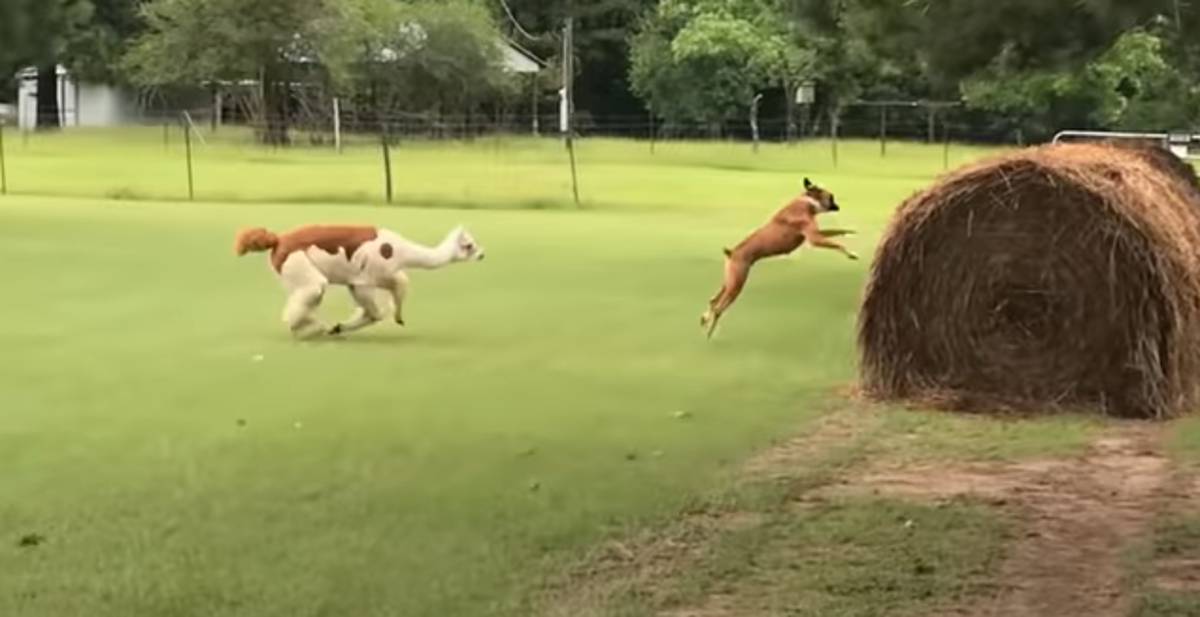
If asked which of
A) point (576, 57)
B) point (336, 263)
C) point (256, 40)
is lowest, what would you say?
point (336, 263)

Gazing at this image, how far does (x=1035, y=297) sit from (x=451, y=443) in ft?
11.3

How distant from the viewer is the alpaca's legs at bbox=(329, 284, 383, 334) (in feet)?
44.2

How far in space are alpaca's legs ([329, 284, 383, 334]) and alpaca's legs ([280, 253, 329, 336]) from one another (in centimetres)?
29

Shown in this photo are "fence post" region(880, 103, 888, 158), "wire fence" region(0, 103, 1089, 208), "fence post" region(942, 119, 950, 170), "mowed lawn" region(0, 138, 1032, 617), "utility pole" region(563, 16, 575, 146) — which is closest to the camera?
"mowed lawn" region(0, 138, 1032, 617)

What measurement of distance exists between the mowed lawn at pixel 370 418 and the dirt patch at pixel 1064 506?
991mm

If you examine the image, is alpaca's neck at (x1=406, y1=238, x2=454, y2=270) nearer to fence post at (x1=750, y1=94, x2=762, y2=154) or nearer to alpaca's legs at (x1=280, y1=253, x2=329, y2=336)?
alpaca's legs at (x1=280, y1=253, x2=329, y2=336)

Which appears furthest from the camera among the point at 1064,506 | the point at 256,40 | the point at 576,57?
the point at 576,57

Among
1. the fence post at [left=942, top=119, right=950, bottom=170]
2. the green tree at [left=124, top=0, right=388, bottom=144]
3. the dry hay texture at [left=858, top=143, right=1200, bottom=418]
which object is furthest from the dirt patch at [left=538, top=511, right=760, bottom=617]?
the green tree at [left=124, top=0, right=388, bottom=144]

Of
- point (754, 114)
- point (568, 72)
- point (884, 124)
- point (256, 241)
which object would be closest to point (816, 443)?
point (256, 241)

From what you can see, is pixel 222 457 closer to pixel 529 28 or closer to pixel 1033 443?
pixel 1033 443

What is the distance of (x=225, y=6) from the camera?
50875 millimetres

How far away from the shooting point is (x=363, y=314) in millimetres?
13625

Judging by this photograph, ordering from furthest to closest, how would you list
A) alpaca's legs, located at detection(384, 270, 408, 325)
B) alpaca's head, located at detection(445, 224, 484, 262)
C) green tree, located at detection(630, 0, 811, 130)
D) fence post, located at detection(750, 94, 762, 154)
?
1. green tree, located at detection(630, 0, 811, 130)
2. fence post, located at detection(750, 94, 762, 154)
3. alpaca's head, located at detection(445, 224, 484, 262)
4. alpaca's legs, located at detection(384, 270, 408, 325)

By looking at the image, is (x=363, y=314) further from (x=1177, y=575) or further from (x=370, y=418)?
(x=1177, y=575)
